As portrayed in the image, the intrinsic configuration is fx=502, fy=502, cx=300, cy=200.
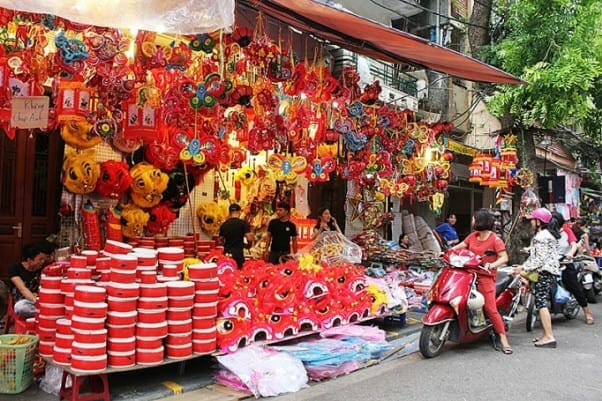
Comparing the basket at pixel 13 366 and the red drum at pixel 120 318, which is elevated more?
the red drum at pixel 120 318

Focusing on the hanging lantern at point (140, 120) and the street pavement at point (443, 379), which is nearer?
the street pavement at point (443, 379)

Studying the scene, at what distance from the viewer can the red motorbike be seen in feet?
20.7

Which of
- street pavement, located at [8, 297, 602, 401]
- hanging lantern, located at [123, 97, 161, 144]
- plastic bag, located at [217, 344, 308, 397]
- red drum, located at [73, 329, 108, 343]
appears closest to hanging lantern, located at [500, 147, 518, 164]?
street pavement, located at [8, 297, 602, 401]

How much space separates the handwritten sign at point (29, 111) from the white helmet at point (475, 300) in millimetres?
5346

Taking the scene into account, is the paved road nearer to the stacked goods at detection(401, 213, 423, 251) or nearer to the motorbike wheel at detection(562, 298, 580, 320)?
the motorbike wheel at detection(562, 298, 580, 320)

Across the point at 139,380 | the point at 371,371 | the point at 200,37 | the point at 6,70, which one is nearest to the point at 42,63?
the point at 6,70

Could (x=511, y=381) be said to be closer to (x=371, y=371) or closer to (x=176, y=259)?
(x=371, y=371)

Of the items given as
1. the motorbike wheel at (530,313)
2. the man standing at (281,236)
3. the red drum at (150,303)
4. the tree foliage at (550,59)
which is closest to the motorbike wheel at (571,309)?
the motorbike wheel at (530,313)

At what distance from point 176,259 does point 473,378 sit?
3.52m

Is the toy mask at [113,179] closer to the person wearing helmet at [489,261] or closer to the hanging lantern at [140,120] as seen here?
the hanging lantern at [140,120]

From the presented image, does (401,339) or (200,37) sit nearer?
(200,37)

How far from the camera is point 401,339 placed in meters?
7.22

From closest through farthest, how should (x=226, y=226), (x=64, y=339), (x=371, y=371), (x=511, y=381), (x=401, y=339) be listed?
(x=64, y=339)
(x=511, y=381)
(x=371, y=371)
(x=401, y=339)
(x=226, y=226)

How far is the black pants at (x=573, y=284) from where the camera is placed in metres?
8.69
